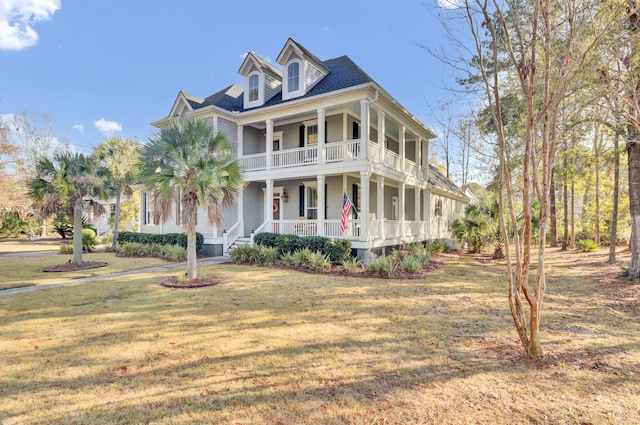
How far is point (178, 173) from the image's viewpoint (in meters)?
8.98

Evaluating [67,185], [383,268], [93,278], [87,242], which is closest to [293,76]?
[383,268]

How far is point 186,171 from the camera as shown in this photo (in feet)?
29.4

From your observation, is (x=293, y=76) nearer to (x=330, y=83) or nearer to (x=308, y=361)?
(x=330, y=83)

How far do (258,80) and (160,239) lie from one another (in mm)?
9872

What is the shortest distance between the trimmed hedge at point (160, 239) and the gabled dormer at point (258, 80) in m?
7.63

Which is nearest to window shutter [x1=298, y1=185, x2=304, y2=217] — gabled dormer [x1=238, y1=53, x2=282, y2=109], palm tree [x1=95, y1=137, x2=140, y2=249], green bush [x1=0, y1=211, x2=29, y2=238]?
gabled dormer [x1=238, y1=53, x2=282, y2=109]

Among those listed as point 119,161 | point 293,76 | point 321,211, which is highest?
point 293,76

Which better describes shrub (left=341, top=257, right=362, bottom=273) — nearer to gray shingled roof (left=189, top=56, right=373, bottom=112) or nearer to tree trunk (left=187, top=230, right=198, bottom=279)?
tree trunk (left=187, top=230, right=198, bottom=279)

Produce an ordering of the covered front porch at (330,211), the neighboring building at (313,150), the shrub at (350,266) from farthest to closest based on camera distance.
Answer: the neighboring building at (313,150) < the covered front porch at (330,211) < the shrub at (350,266)

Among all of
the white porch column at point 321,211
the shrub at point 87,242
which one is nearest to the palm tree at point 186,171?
the white porch column at point 321,211

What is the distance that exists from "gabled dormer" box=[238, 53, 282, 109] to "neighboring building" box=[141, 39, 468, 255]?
0.18 ft

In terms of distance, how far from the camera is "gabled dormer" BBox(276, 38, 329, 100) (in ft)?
49.2

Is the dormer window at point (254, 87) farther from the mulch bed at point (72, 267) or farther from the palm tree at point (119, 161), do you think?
the mulch bed at point (72, 267)

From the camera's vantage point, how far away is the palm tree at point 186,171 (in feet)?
29.2
